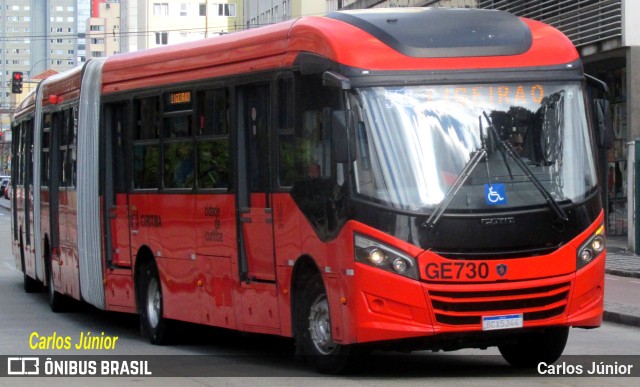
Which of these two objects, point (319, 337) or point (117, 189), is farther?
point (117, 189)

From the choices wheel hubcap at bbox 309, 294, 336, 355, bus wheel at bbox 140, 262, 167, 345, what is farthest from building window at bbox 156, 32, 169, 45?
wheel hubcap at bbox 309, 294, 336, 355

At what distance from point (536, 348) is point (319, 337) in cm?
192

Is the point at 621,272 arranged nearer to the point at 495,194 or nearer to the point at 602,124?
the point at 602,124

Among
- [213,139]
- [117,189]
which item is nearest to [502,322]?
[213,139]

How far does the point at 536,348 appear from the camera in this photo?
1166cm

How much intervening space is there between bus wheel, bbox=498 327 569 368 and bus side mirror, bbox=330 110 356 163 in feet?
6.87

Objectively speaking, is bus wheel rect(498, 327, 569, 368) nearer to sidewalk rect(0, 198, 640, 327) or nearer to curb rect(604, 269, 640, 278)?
sidewalk rect(0, 198, 640, 327)

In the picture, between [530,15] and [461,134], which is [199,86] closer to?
[461,134]

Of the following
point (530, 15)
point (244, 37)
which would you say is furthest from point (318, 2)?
point (244, 37)

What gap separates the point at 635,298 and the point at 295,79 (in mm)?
9471

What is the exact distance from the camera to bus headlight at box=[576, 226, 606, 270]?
35.5 feet

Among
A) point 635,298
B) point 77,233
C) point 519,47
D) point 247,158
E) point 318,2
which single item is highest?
point 318,2

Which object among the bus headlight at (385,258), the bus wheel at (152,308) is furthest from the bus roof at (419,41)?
the bus wheel at (152,308)

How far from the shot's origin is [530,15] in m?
35.6
